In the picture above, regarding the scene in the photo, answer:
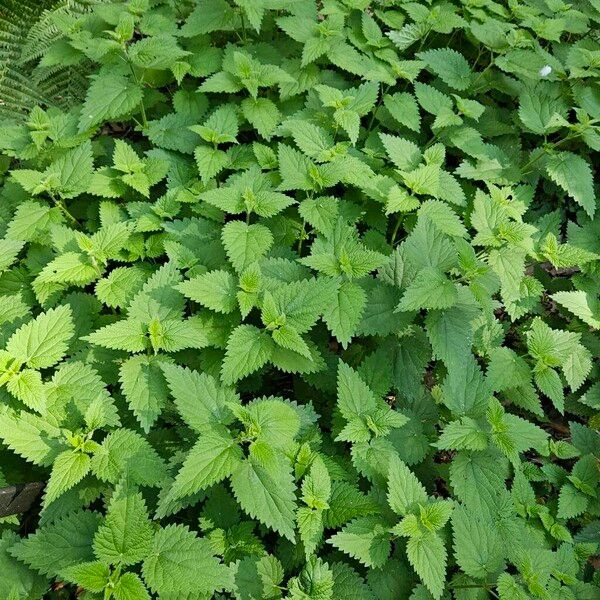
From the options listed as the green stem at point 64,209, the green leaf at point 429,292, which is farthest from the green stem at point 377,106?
the green stem at point 64,209

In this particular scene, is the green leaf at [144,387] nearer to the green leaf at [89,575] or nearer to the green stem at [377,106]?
the green leaf at [89,575]

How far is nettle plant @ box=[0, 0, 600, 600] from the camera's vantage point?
212 centimetres

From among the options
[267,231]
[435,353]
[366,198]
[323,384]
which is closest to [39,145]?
[267,231]

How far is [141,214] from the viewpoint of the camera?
3064 mm

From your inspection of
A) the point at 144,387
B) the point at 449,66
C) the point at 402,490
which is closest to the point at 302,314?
the point at 144,387

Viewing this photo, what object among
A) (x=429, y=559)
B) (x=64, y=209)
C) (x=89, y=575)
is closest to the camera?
(x=89, y=575)

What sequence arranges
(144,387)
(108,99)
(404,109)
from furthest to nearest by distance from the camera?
(404,109)
(108,99)
(144,387)

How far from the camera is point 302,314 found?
239cm

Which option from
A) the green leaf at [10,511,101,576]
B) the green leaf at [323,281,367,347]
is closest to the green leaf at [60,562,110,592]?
the green leaf at [10,511,101,576]

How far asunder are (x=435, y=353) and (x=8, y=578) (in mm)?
2138

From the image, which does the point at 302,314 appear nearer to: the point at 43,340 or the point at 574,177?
the point at 43,340

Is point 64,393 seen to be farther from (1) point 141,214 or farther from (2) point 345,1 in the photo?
(2) point 345,1

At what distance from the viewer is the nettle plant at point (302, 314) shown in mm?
2125

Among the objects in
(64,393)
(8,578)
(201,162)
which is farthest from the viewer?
(201,162)
